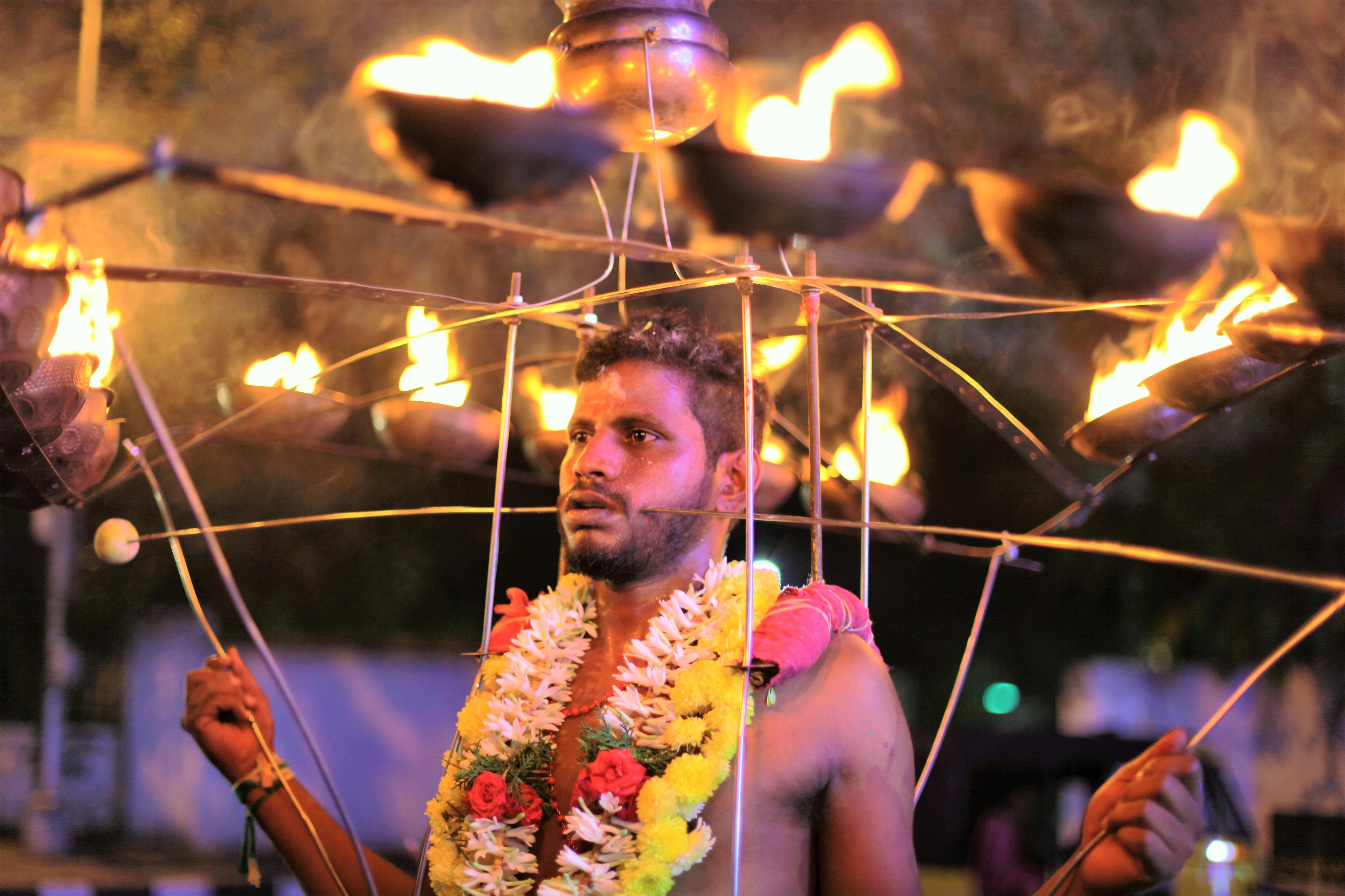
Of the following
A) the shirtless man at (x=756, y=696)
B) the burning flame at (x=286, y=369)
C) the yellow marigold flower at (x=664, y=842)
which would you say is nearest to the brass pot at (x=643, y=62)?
the shirtless man at (x=756, y=696)

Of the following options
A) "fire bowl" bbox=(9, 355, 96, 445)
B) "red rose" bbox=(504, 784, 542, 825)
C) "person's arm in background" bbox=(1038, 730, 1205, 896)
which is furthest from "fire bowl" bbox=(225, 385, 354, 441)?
"person's arm in background" bbox=(1038, 730, 1205, 896)

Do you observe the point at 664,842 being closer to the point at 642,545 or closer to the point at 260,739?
the point at 642,545

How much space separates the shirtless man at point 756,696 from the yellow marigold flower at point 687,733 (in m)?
0.08

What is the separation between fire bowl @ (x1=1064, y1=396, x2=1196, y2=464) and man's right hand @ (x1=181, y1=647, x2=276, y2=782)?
1703 millimetres

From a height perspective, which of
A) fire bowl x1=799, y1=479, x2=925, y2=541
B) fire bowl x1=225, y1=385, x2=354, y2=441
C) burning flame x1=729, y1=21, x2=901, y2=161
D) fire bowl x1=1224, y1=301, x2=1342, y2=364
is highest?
burning flame x1=729, y1=21, x2=901, y2=161

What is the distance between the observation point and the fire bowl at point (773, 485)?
8.80 feet

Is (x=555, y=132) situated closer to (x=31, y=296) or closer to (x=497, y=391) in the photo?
(x=31, y=296)

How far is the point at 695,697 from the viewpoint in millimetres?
1833

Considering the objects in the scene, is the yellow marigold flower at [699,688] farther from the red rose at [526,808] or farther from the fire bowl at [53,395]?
the fire bowl at [53,395]

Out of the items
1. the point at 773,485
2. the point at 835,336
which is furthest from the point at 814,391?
the point at 835,336

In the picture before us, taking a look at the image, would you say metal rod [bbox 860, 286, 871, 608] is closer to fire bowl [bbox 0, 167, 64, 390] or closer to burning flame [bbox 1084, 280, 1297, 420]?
burning flame [bbox 1084, 280, 1297, 420]

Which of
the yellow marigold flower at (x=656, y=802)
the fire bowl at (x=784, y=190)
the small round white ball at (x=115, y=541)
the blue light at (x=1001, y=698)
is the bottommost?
the blue light at (x=1001, y=698)

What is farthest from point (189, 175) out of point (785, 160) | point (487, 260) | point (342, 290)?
point (487, 260)

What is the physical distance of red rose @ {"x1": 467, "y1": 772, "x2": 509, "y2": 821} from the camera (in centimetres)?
190
